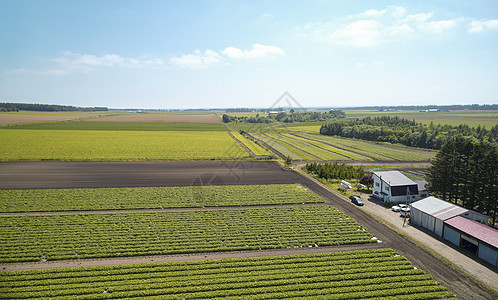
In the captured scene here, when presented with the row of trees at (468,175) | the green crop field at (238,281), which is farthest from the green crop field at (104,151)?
the green crop field at (238,281)

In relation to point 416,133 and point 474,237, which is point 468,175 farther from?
point 416,133

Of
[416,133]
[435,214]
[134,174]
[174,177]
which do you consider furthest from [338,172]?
[416,133]

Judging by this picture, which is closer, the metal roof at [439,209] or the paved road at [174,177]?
the paved road at [174,177]

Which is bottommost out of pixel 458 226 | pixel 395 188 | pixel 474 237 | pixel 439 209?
pixel 474 237

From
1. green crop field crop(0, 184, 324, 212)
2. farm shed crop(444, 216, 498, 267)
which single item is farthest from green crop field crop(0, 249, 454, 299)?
green crop field crop(0, 184, 324, 212)

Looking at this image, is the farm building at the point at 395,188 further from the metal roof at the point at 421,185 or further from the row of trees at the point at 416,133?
the row of trees at the point at 416,133
